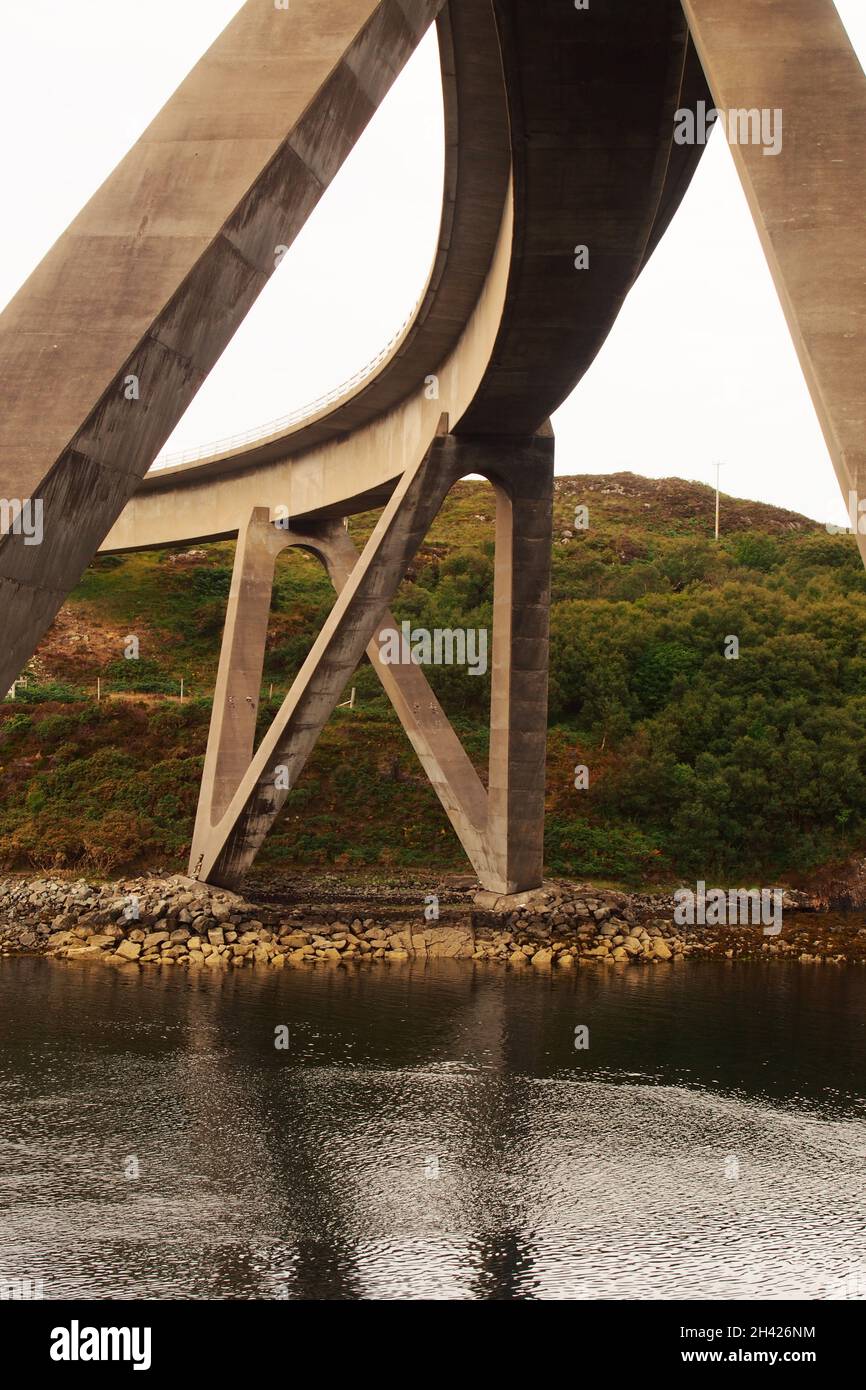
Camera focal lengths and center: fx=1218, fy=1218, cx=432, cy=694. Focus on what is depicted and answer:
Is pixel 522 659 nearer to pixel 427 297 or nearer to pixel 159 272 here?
pixel 427 297

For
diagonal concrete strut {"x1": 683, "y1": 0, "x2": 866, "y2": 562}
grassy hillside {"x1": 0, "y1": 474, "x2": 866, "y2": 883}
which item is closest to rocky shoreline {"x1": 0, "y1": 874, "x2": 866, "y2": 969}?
grassy hillside {"x1": 0, "y1": 474, "x2": 866, "y2": 883}

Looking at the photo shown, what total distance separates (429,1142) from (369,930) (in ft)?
40.9

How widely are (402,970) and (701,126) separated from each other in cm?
1574

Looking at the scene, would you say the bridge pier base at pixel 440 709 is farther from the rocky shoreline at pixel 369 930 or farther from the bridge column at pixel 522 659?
the rocky shoreline at pixel 369 930

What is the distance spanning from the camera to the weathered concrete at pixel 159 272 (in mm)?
A: 7199

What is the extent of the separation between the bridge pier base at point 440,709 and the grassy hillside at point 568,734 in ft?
14.7

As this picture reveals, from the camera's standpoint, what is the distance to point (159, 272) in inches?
301

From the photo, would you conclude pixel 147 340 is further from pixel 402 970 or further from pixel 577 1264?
pixel 402 970

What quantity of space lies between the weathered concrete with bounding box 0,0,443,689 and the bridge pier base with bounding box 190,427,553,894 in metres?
17.1

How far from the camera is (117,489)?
25.4 ft

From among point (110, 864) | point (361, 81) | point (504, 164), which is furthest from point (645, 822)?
point (361, 81)

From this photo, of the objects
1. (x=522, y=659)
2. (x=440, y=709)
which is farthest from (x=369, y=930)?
(x=522, y=659)

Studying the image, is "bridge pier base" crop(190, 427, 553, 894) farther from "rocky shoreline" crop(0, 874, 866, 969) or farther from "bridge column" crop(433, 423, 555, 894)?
"rocky shoreline" crop(0, 874, 866, 969)

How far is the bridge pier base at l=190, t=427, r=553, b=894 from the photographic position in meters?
26.1
